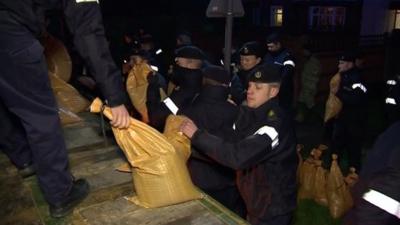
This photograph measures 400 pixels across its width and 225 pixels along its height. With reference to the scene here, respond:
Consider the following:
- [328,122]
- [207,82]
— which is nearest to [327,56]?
[328,122]

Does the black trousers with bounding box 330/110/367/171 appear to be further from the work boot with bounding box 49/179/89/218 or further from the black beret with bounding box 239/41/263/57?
the work boot with bounding box 49/179/89/218

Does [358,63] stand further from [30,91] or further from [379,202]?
[30,91]

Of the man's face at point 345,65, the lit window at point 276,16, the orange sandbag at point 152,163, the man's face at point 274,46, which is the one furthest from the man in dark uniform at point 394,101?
the lit window at point 276,16

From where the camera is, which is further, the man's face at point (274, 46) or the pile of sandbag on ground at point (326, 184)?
the man's face at point (274, 46)

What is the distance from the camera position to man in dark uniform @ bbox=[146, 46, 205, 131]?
3848mm

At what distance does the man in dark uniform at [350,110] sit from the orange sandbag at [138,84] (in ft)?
9.56

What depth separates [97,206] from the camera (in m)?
2.38

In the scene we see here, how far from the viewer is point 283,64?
6.39 m

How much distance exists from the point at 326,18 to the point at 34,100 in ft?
67.3

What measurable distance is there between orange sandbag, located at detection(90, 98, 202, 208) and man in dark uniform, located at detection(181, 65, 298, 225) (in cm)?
27

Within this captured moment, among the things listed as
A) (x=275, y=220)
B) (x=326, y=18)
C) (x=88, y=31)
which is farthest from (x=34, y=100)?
(x=326, y=18)

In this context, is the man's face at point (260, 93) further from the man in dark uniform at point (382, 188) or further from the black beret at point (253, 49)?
the black beret at point (253, 49)

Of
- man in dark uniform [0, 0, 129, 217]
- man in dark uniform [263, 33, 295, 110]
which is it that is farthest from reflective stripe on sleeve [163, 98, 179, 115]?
man in dark uniform [263, 33, 295, 110]

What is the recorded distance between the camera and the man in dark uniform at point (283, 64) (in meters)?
6.28
